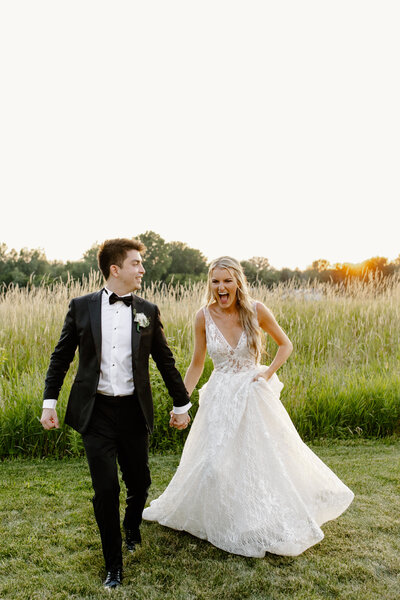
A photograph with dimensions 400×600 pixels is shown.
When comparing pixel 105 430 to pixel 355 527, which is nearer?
pixel 105 430

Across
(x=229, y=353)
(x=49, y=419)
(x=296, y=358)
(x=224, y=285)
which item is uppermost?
(x=224, y=285)

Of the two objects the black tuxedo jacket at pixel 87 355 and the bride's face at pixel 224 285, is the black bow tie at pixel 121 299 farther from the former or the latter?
the bride's face at pixel 224 285

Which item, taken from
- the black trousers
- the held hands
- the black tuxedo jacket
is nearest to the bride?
the held hands

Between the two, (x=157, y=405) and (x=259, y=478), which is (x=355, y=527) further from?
(x=157, y=405)

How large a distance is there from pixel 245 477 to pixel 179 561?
0.64 meters

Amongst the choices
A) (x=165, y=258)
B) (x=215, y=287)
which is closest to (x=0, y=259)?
(x=165, y=258)

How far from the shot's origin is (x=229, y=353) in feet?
12.6

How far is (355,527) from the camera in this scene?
3.89 m

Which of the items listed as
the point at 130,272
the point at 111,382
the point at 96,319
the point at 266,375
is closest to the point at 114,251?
the point at 130,272

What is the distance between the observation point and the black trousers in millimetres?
3006

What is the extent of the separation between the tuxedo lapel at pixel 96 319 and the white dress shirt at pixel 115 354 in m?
0.05

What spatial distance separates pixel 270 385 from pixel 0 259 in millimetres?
20952

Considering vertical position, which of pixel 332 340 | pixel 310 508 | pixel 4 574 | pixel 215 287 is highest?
pixel 215 287

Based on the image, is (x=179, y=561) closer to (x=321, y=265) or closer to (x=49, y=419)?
(x=49, y=419)
